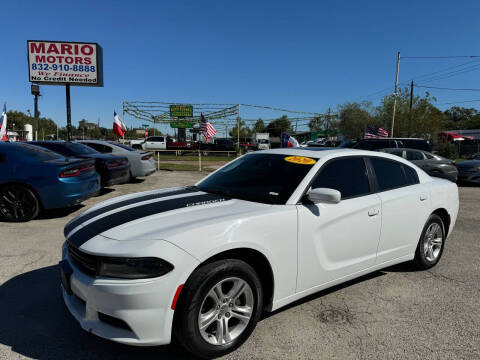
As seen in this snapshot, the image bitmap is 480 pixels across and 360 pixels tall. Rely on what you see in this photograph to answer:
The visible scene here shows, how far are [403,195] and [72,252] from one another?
3.20 metres

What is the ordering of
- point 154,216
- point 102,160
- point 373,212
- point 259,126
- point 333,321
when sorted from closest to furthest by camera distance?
1. point 154,216
2. point 333,321
3. point 373,212
4. point 102,160
5. point 259,126

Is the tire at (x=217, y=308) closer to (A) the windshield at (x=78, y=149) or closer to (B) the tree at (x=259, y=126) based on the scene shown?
(A) the windshield at (x=78, y=149)

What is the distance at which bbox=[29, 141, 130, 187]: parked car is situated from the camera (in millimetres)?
8172

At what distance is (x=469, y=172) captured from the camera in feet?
39.8

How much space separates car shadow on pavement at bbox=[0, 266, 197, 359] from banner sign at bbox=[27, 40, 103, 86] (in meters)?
15.2

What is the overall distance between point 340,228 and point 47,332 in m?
2.54

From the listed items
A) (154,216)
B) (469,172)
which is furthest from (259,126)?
(154,216)

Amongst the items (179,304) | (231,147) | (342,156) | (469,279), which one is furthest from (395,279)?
(231,147)

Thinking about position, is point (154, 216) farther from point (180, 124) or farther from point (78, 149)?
point (180, 124)

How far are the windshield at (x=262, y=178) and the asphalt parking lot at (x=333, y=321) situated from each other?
1.08 metres

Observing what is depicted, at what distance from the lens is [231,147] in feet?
105

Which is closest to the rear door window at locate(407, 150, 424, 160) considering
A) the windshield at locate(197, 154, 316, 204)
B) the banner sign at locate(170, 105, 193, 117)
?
the windshield at locate(197, 154, 316, 204)

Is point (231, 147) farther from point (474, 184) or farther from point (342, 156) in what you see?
point (342, 156)

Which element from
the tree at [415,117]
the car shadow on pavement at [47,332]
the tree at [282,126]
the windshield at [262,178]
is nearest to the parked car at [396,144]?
the windshield at [262,178]
